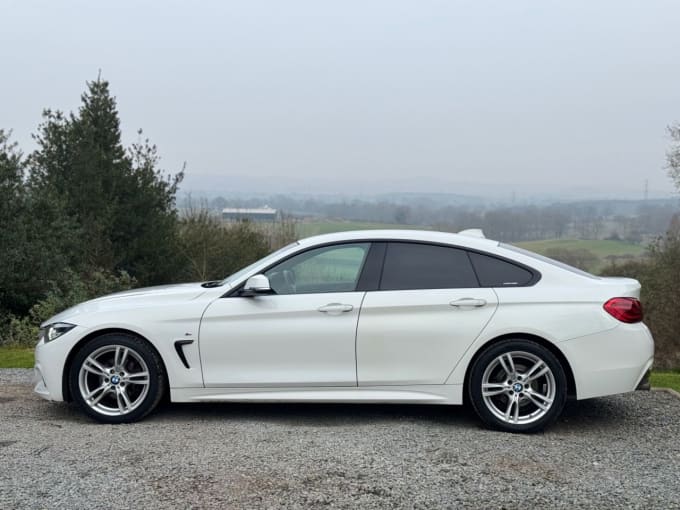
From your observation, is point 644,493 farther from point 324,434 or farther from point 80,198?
point 80,198

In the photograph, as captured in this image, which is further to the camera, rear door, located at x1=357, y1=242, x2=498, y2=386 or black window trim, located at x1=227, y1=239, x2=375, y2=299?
black window trim, located at x1=227, y1=239, x2=375, y2=299

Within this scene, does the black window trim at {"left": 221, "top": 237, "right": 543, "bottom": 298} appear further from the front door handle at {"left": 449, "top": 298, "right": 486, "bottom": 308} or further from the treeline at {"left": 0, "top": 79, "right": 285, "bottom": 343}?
the treeline at {"left": 0, "top": 79, "right": 285, "bottom": 343}

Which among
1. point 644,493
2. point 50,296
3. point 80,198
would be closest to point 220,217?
point 80,198

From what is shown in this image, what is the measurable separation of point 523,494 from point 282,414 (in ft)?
7.66

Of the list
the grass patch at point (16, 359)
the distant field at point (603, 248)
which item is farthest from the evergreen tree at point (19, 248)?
the distant field at point (603, 248)

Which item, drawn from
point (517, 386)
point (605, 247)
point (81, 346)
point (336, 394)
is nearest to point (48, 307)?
point (81, 346)

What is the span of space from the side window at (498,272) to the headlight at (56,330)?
330 centimetres

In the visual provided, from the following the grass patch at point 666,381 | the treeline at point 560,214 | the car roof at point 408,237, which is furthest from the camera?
the treeline at point 560,214

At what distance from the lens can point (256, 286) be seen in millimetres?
5145

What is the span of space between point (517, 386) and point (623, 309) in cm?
101

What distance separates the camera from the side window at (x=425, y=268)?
5.25 meters

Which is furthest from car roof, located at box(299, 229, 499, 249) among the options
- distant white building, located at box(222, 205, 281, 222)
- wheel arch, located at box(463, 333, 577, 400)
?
distant white building, located at box(222, 205, 281, 222)

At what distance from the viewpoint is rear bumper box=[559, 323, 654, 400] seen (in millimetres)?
5012

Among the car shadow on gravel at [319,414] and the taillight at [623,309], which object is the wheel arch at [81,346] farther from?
the taillight at [623,309]
